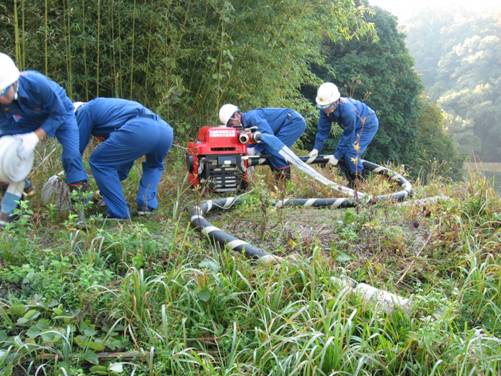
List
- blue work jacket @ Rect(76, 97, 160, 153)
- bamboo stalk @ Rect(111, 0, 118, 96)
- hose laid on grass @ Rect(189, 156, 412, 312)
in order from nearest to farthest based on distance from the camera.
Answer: hose laid on grass @ Rect(189, 156, 412, 312)
blue work jacket @ Rect(76, 97, 160, 153)
bamboo stalk @ Rect(111, 0, 118, 96)

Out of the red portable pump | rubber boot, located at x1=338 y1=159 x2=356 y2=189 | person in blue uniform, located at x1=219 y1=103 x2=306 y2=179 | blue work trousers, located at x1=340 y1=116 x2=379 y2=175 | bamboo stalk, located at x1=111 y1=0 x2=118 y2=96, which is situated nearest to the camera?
the red portable pump

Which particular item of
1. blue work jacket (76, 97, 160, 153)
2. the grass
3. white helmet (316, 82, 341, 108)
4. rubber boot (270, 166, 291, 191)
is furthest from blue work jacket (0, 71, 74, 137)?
white helmet (316, 82, 341, 108)

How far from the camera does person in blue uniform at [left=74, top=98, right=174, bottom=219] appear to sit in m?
4.27

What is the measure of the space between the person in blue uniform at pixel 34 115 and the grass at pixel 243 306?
429mm

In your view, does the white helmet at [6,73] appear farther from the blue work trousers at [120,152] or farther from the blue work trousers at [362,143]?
the blue work trousers at [362,143]

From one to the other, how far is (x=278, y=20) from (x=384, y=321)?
5.34m

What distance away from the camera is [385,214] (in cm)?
425

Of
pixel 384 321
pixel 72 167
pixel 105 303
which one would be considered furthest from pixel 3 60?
pixel 384 321

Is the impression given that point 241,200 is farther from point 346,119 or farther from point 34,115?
point 346,119

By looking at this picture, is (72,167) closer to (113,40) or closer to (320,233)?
(320,233)

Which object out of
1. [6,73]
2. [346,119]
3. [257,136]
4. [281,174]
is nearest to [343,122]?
[346,119]

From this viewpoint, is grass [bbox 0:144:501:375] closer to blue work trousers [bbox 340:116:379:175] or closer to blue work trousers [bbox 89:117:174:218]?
blue work trousers [bbox 89:117:174:218]

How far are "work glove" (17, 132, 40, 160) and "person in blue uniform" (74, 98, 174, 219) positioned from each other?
488 millimetres

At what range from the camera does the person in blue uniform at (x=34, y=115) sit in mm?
3732
